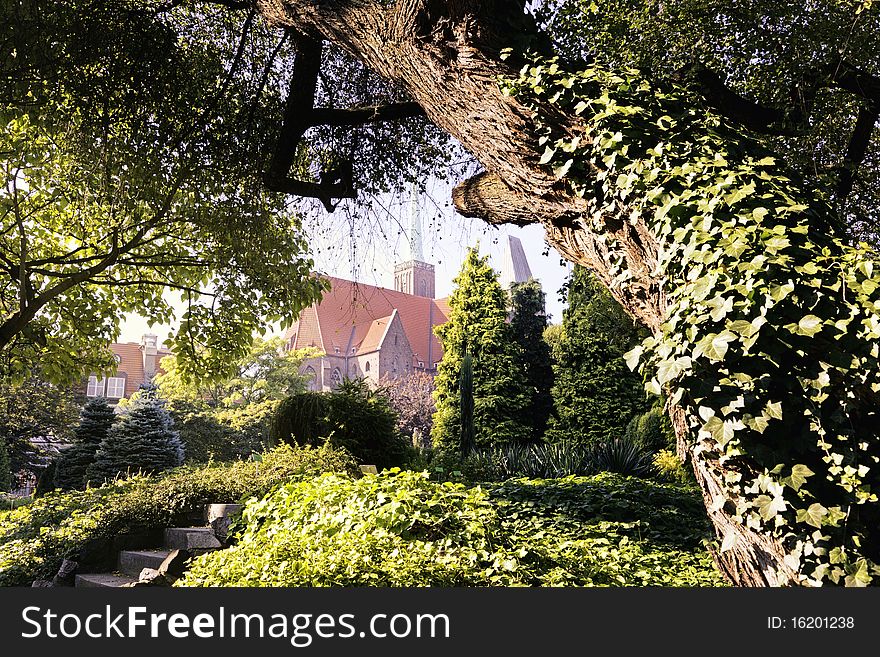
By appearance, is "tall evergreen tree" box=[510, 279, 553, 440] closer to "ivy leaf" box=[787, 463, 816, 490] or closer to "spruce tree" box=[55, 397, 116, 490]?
"spruce tree" box=[55, 397, 116, 490]

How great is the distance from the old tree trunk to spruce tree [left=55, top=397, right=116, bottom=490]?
17135 millimetres

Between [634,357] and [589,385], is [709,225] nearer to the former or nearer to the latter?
[634,357]

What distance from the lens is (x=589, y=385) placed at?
1638 centimetres

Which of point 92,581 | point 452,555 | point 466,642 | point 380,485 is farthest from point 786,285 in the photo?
point 92,581

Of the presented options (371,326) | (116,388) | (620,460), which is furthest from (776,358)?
(371,326)

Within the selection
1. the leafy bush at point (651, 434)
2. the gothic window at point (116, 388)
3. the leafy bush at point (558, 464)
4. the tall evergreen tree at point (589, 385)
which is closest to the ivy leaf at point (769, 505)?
the leafy bush at point (558, 464)

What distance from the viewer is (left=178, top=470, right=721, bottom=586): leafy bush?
3240 millimetres

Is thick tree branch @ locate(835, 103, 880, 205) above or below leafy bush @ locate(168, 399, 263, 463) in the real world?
above

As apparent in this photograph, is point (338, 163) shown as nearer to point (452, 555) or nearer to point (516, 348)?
point (452, 555)

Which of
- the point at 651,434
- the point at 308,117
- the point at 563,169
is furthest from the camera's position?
the point at 651,434

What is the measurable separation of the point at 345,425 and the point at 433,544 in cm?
547

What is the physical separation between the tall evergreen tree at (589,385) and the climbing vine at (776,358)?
13.3 meters

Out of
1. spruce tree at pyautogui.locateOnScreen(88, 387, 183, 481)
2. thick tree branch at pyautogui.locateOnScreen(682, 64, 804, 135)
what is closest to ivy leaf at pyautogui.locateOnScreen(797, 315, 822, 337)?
thick tree branch at pyautogui.locateOnScreen(682, 64, 804, 135)

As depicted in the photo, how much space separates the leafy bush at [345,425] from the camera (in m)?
9.00
